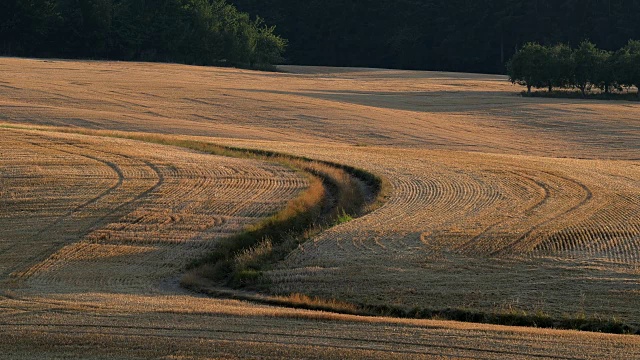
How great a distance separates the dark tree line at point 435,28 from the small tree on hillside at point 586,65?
3331cm

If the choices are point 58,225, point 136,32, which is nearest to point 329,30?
point 136,32

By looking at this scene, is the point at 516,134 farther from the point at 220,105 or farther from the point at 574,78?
the point at 574,78

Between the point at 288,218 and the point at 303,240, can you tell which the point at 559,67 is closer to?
the point at 288,218

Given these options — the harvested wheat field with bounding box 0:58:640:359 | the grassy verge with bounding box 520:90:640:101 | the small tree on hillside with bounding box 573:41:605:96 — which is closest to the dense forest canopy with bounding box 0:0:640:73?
the grassy verge with bounding box 520:90:640:101

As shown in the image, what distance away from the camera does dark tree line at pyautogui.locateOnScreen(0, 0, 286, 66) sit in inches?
3174

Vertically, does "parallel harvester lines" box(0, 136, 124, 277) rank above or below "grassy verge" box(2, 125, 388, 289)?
above

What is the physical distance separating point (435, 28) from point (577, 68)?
135 ft

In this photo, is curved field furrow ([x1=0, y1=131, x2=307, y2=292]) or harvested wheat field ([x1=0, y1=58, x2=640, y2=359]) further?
curved field furrow ([x1=0, y1=131, x2=307, y2=292])

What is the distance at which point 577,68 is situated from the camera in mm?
66375

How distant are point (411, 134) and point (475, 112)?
37.4 feet

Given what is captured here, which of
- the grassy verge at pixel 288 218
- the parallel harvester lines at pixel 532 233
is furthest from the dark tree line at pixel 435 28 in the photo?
the parallel harvester lines at pixel 532 233

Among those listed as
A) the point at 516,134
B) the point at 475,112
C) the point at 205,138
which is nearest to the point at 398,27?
the point at 475,112

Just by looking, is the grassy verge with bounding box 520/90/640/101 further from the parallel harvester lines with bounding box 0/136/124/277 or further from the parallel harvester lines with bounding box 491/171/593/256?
the parallel harvester lines with bounding box 0/136/124/277

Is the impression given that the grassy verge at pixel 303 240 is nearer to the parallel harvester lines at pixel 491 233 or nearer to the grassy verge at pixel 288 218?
the grassy verge at pixel 288 218
